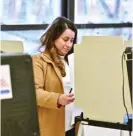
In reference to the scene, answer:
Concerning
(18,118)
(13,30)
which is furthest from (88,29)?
(18,118)

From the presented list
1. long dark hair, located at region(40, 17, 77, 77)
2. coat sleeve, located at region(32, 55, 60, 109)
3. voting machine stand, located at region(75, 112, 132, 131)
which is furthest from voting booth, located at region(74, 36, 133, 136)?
long dark hair, located at region(40, 17, 77, 77)

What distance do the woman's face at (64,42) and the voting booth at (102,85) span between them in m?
0.31

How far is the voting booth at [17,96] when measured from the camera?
2.49 ft

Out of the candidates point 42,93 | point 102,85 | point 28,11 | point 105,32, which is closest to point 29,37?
point 28,11

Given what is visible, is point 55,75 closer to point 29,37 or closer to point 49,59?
point 49,59

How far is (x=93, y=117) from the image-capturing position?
1630 mm

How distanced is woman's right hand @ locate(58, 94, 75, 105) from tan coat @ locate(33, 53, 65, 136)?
0.07 meters

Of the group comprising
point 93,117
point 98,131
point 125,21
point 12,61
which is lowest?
point 98,131

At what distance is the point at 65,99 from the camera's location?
171cm

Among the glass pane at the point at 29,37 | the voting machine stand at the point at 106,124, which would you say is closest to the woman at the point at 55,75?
the voting machine stand at the point at 106,124

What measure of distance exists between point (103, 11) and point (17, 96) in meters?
3.34

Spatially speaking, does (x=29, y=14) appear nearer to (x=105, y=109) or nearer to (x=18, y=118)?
(x=105, y=109)

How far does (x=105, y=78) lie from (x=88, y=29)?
90.0 inches

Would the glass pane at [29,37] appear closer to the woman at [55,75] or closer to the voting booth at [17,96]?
the woman at [55,75]
